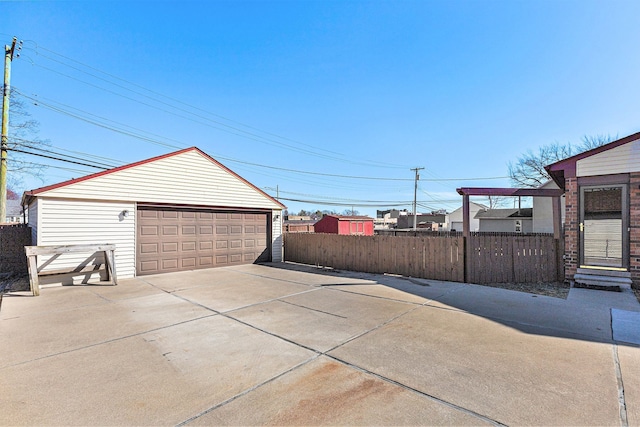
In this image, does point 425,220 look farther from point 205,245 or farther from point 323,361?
point 323,361

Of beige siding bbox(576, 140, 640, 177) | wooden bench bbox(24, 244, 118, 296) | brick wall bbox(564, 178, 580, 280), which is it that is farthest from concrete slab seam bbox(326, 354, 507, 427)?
beige siding bbox(576, 140, 640, 177)

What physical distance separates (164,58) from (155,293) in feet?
36.8

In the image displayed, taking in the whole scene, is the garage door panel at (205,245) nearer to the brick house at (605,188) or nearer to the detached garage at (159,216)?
the detached garage at (159,216)

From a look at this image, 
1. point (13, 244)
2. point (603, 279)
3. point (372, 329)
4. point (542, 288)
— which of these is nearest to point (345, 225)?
point (542, 288)

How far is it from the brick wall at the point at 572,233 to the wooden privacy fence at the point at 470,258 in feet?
0.44

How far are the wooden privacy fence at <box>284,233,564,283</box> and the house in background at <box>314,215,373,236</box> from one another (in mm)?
13426

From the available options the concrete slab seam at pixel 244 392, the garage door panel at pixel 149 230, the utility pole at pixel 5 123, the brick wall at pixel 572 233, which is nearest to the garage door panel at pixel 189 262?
the garage door panel at pixel 149 230

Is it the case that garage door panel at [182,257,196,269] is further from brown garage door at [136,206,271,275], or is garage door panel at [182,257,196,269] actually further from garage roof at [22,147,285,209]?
garage roof at [22,147,285,209]

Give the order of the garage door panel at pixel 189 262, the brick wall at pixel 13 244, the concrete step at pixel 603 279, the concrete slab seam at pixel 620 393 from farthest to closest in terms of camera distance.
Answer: the garage door panel at pixel 189 262
the brick wall at pixel 13 244
the concrete step at pixel 603 279
the concrete slab seam at pixel 620 393

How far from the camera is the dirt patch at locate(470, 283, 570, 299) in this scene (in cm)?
634

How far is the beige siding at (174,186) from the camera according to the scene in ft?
27.8

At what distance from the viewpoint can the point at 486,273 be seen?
7.67 m

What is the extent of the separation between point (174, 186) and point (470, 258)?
9011mm

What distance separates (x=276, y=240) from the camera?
12812 mm
